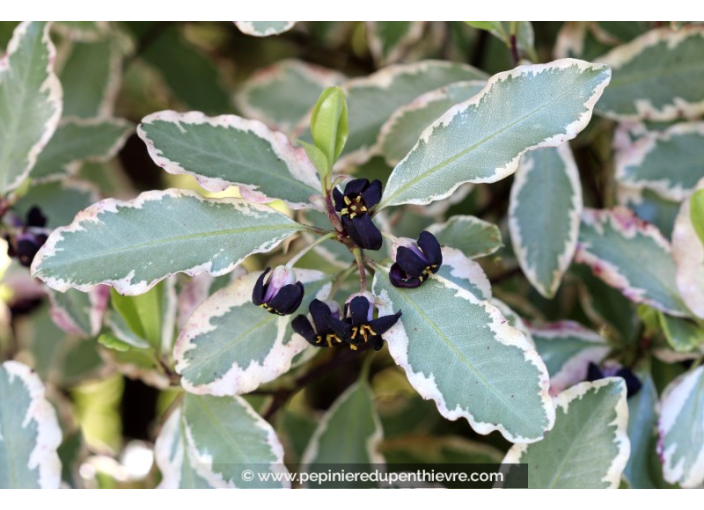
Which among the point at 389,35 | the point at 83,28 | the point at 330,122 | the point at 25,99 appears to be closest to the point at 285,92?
the point at 389,35

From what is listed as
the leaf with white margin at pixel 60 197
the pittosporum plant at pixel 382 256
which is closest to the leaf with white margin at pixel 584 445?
the pittosporum plant at pixel 382 256

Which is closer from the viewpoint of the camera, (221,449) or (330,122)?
(330,122)

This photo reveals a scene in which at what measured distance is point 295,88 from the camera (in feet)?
4.17

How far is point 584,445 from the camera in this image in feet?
2.87

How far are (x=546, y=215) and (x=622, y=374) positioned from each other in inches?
9.4

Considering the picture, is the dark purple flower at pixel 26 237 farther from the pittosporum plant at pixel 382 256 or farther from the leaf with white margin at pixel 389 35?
the leaf with white margin at pixel 389 35

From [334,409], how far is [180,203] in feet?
1.68

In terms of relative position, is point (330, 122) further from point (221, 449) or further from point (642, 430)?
point (642, 430)

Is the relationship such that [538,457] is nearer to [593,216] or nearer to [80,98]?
[593,216]

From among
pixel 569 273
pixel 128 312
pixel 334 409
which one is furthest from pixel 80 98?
pixel 569 273

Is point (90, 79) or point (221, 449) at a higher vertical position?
point (90, 79)

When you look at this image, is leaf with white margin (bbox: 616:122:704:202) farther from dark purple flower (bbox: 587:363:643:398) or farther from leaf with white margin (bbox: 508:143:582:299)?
dark purple flower (bbox: 587:363:643:398)

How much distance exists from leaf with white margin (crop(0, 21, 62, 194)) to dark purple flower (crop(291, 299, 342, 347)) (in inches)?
17.9

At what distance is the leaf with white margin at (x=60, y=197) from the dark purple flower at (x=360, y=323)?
2.10 ft
